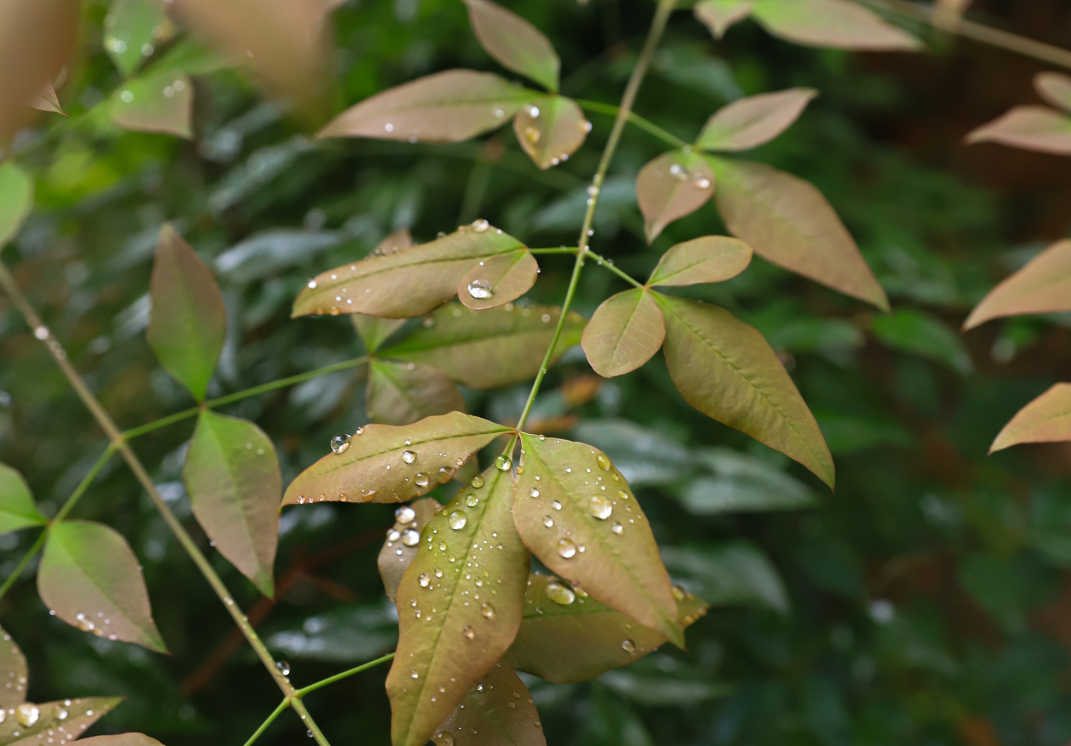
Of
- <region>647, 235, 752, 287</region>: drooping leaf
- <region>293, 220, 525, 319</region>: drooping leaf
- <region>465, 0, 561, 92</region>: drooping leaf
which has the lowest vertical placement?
<region>647, 235, 752, 287</region>: drooping leaf

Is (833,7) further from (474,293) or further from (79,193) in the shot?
(79,193)

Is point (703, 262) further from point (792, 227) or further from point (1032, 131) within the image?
point (1032, 131)

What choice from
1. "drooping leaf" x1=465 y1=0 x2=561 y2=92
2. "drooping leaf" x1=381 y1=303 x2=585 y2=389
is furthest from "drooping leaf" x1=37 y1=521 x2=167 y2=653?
"drooping leaf" x1=465 y1=0 x2=561 y2=92

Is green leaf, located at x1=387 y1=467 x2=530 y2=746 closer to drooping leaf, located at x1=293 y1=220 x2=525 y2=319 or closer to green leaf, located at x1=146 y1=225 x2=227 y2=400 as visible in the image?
drooping leaf, located at x1=293 y1=220 x2=525 y2=319

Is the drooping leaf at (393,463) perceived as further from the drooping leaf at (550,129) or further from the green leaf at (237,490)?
the drooping leaf at (550,129)

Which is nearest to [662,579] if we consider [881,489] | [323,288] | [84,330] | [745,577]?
[323,288]

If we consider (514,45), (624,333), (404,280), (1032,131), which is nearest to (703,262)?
(624,333)

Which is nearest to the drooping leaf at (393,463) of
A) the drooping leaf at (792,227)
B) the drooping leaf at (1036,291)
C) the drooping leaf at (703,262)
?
the drooping leaf at (703,262)
